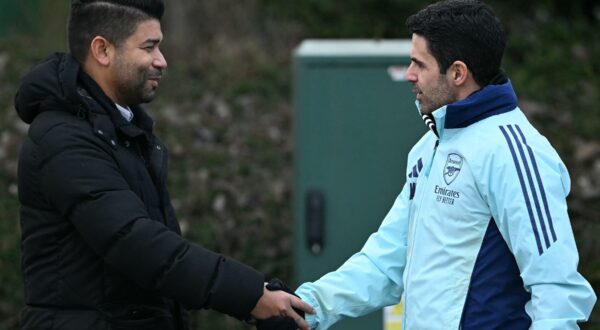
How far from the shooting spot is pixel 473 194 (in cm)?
365

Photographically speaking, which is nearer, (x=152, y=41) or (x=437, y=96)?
(x=437, y=96)

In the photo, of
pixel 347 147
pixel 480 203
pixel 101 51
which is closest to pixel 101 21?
pixel 101 51

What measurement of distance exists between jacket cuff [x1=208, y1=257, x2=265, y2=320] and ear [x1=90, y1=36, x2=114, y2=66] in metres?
0.80

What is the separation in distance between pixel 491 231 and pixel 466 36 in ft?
2.06

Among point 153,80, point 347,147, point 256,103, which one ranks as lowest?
point 256,103

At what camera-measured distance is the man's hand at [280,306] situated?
13.1 ft

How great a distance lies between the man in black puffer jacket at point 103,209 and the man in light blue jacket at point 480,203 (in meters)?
0.61

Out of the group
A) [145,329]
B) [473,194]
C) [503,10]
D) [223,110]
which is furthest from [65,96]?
[503,10]

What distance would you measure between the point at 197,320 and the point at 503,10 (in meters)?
4.63

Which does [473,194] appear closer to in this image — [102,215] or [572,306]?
[572,306]

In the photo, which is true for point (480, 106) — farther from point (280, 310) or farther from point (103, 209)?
point (103, 209)

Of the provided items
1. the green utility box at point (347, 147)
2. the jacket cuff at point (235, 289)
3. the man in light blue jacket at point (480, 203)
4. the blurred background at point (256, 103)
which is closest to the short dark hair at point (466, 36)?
the man in light blue jacket at point (480, 203)

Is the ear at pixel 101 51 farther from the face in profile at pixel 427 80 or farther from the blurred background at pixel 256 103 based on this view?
the blurred background at pixel 256 103

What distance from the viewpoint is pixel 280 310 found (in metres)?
4.04
